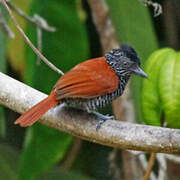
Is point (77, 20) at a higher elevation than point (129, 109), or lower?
higher

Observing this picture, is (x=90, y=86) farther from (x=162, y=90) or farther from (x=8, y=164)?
(x=8, y=164)

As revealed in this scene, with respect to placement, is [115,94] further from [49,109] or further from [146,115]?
[49,109]

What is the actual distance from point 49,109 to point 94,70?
0.35 meters

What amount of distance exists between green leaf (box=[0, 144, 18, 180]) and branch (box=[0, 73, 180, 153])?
1.47 m

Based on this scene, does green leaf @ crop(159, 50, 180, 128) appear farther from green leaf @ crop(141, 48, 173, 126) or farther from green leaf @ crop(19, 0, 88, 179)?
green leaf @ crop(19, 0, 88, 179)

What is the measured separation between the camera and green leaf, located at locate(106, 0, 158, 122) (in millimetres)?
3127

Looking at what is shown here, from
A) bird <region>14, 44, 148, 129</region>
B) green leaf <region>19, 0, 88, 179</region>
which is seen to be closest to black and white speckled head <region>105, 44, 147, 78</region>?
bird <region>14, 44, 148, 129</region>

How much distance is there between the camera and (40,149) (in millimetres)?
3117

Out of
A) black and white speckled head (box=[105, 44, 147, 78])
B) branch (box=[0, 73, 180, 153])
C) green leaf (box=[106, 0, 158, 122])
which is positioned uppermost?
branch (box=[0, 73, 180, 153])

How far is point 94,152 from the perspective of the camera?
12.6 feet

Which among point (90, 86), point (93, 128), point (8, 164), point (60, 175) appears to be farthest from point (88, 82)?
point (8, 164)

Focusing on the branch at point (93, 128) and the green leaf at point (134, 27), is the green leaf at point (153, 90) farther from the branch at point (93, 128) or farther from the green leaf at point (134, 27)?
the green leaf at point (134, 27)

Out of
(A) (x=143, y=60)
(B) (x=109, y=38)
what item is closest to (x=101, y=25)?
(B) (x=109, y=38)

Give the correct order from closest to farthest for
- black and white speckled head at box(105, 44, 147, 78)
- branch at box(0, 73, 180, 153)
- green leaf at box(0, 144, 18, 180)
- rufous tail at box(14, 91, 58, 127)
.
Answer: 1. branch at box(0, 73, 180, 153)
2. rufous tail at box(14, 91, 58, 127)
3. black and white speckled head at box(105, 44, 147, 78)
4. green leaf at box(0, 144, 18, 180)
